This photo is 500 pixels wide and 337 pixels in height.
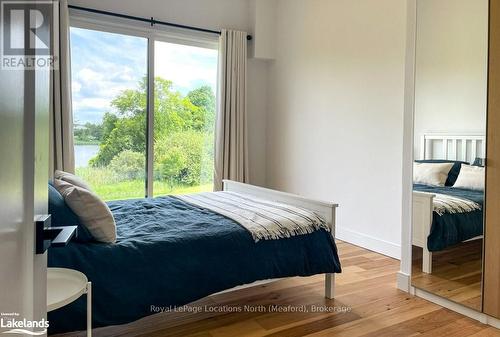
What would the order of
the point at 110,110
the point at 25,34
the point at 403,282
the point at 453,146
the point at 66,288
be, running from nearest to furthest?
1. the point at 25,34
2. the point at 66,288
3. the point at 453,146
4. the point at 403,282
5. the point at 110,110

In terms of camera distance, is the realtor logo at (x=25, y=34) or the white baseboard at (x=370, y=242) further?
the white baseboard at (x=370, y=242)

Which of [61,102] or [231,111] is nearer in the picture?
[61,102]

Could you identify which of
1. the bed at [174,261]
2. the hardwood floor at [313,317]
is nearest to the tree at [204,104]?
the bed at [174,261]

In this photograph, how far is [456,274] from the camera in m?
2.57

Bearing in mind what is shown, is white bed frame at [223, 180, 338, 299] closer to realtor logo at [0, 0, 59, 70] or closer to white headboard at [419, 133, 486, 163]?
white headboard at [419, 133, 486, 163]

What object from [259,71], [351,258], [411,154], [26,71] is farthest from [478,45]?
[259,71]

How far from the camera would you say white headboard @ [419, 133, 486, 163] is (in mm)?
2389

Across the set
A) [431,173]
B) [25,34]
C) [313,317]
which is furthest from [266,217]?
[25,34]

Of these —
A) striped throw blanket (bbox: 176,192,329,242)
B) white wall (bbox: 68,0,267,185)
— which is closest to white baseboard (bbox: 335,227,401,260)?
striped throw blanket (bbox: 176,192,329,242)

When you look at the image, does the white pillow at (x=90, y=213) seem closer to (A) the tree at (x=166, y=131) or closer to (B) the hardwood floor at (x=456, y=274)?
(B) the hardwood floor at (x=456, y=274)

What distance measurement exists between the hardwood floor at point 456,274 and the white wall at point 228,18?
2.91 meters

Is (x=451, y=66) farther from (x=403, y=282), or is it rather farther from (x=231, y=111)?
(x=231, y=111)

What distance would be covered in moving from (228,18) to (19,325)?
4.79 metres

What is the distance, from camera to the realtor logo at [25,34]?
2.03 ft
